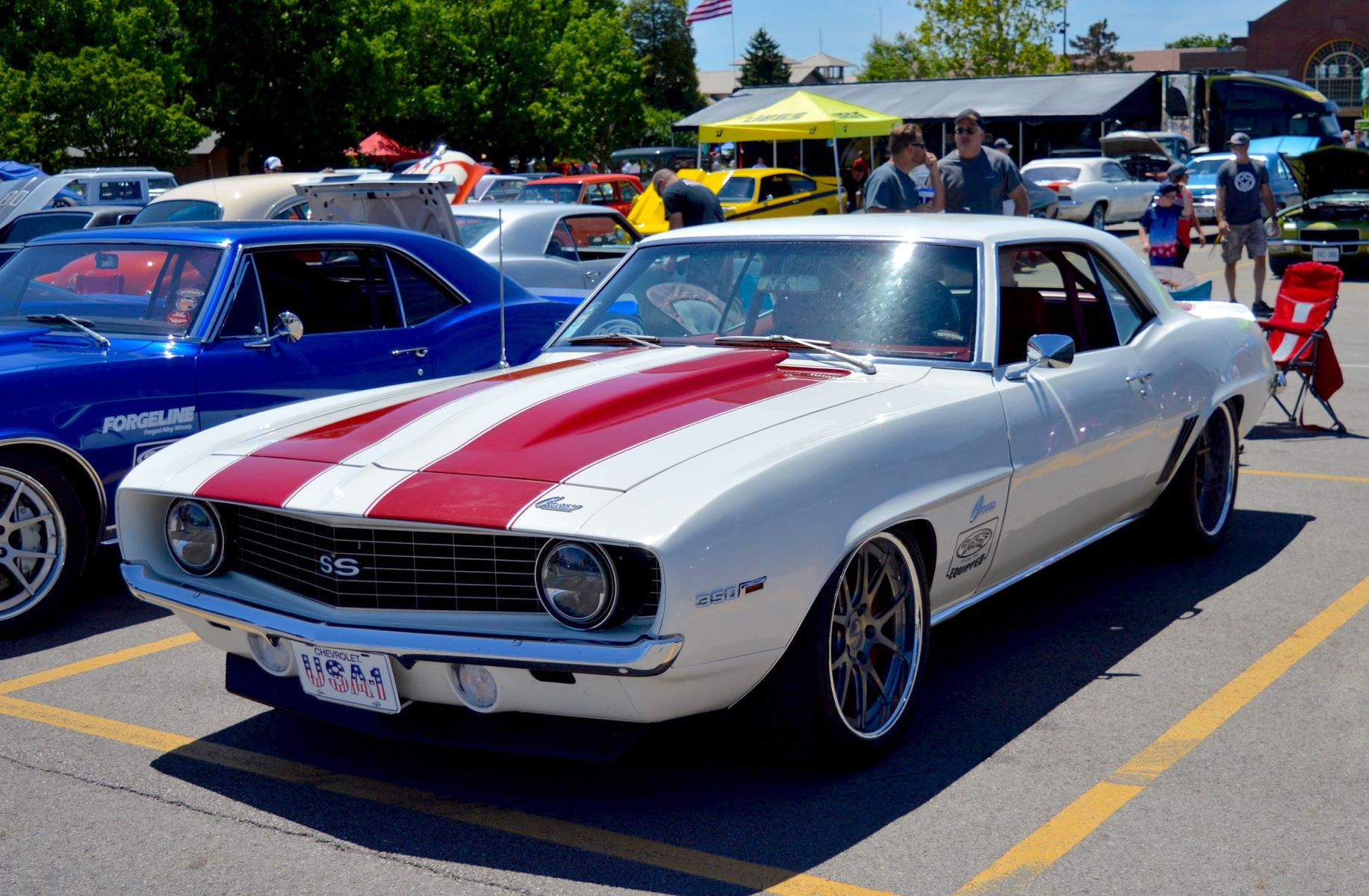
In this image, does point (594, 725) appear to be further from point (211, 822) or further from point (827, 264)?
point (827, 264)

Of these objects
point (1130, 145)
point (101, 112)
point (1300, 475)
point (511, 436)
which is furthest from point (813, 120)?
point (1130, 145)

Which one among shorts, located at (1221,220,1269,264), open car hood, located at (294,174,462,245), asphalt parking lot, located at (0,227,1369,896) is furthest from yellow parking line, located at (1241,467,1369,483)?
shorts, located at (1221,220,1269,264)

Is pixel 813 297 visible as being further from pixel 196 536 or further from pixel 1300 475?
pixel 1300 475

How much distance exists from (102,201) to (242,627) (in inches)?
643

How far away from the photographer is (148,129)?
1101 inches

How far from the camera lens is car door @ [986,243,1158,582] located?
4.70 meters

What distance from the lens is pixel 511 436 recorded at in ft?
13.0

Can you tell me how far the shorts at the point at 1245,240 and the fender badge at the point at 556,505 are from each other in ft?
39.2

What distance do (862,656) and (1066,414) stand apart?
1334 millimetres

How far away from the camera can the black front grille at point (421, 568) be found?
3531 mm

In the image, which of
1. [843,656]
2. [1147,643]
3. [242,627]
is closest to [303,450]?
[242,627]

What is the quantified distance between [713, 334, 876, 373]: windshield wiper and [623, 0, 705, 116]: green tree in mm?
77627

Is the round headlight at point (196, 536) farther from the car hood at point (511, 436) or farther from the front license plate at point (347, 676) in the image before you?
the front license plate at point (347, 676)

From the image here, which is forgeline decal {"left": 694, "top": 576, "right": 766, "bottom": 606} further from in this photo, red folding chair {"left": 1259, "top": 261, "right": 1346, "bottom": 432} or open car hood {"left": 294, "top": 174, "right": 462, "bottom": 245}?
red folding chair {"left": 1259, "top": 261, "right": 1346, "bottom": 432}
